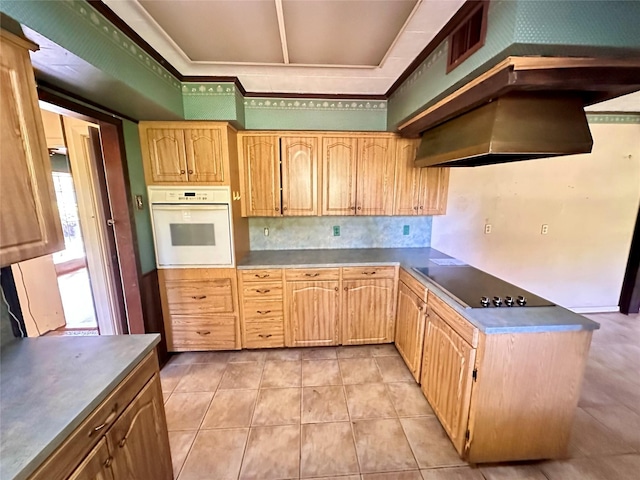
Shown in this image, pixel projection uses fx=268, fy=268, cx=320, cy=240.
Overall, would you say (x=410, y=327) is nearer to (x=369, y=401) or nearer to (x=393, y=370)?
(x=393, y=370)

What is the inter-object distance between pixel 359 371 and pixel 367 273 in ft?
3.02

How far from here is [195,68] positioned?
7.17 feet

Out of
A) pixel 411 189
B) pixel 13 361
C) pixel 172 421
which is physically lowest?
pixel 172 421

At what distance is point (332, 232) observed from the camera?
320 cm

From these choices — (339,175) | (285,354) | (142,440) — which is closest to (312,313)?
(285,354)

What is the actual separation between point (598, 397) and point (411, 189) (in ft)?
7.72

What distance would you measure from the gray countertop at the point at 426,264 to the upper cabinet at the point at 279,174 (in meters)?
0.47

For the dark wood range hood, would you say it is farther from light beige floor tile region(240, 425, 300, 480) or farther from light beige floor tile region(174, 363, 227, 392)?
light beige floor tile region(174, 363, 227, 392)

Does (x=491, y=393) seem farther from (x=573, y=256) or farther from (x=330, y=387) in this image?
(x=573, y=256)

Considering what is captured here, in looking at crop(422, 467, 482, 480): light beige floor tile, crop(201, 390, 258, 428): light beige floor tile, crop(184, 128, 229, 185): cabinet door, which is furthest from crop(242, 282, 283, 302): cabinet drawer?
crop(422, 467, 482, 480): light beige floor tile

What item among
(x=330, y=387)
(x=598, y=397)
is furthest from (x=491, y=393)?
(x=598, y=397)

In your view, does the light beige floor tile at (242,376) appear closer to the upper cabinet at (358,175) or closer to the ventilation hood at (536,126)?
the upper cabinet at (358,175)

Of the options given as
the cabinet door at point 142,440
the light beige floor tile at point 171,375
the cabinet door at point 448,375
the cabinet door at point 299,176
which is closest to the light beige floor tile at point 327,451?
the cabinet door at point 448,375

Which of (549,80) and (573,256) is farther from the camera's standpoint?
(573,256)
